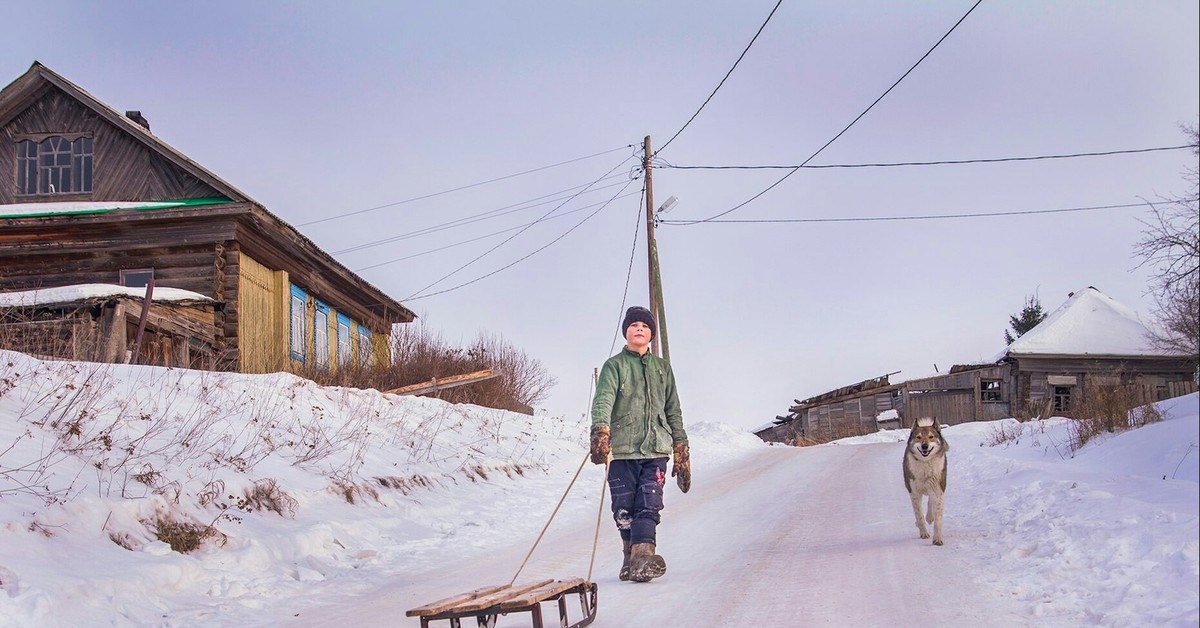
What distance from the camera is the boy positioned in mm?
6645

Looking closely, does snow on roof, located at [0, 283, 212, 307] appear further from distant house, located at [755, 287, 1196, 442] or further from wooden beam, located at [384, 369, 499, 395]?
distant house, located at [755, 287, 1196, 442]

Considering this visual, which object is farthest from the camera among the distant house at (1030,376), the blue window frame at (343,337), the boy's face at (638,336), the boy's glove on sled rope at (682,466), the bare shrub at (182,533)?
the distant house at (1030,376)

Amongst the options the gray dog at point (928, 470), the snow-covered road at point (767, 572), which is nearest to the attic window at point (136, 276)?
the snow-covered road at point (767, 572)

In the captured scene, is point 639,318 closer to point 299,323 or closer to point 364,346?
point 299,323

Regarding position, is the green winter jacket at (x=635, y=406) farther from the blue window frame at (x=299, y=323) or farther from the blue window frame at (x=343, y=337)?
the blue window frame at (x=343, y=337)

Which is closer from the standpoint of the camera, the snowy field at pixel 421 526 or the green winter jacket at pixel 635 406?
the snowy field at pixel 421 526

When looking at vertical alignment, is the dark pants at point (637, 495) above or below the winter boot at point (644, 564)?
above

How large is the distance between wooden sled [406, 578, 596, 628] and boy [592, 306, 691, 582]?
4.98 feet

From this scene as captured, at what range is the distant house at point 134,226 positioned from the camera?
20391mm

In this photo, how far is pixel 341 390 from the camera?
15.3 meters

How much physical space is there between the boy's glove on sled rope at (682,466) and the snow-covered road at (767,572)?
26.0 inches

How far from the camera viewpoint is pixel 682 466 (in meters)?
6.99

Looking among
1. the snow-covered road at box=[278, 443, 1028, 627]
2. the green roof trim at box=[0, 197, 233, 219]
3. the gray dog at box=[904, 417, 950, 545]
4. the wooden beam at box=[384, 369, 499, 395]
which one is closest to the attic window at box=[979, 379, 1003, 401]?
the wooden beam at box=[384, 369, 499, 395]

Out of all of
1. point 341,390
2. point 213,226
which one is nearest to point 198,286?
point 213,226
